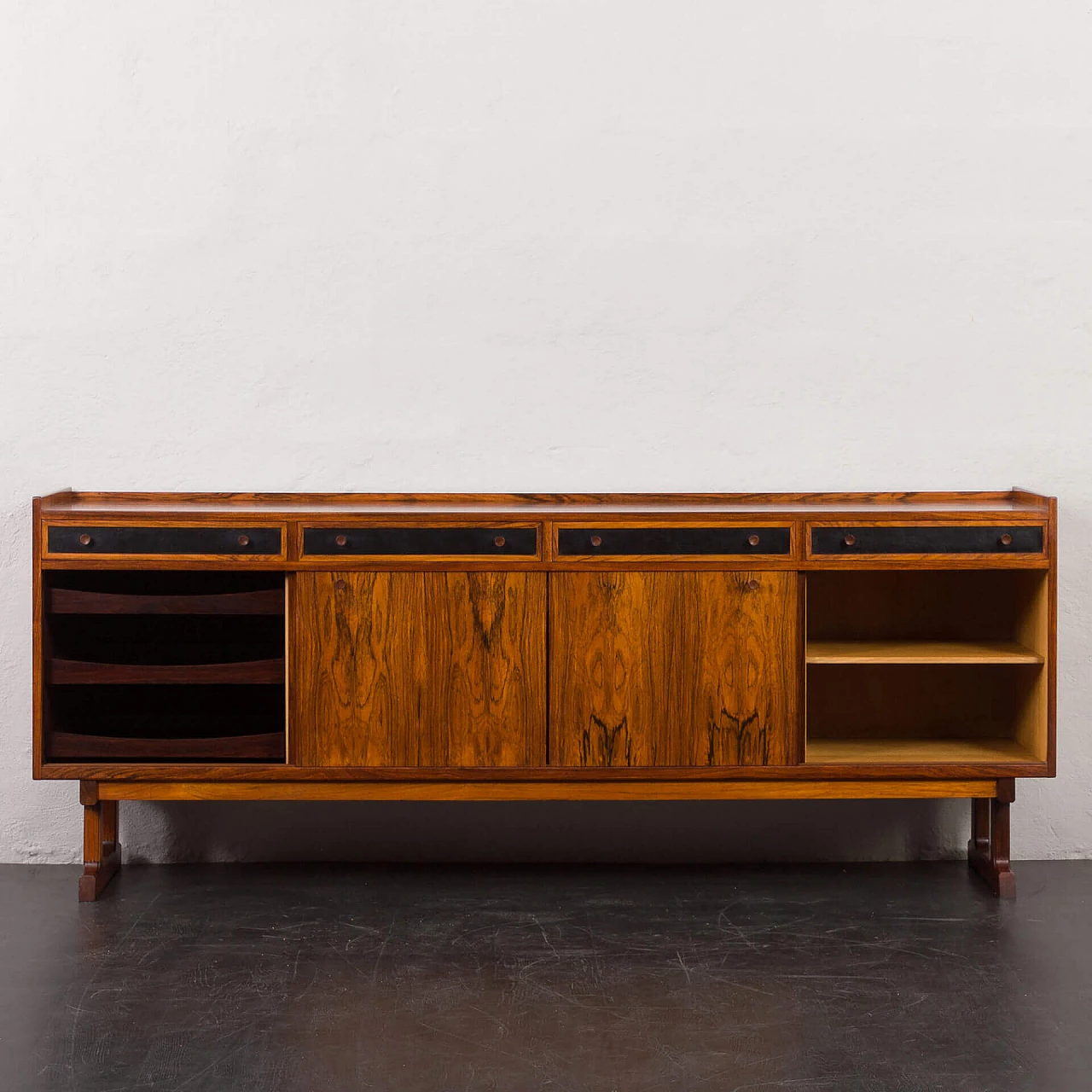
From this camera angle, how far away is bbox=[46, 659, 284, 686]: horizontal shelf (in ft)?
11.7

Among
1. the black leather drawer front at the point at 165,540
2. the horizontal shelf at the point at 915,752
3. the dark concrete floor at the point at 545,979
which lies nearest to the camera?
the dark concrete floor at the point at 545,979

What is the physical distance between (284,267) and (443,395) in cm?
67

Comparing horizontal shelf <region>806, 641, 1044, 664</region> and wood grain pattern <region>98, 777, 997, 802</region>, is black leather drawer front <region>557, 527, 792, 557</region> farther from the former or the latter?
wood grain pattern <region>98, 777, 997, 802</region>

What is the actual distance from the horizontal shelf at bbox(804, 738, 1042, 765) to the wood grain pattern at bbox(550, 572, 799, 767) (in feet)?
0.74

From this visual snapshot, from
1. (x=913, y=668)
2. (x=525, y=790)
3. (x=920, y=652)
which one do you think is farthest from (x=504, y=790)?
(x=913, y=668)

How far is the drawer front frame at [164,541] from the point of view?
3514 mm

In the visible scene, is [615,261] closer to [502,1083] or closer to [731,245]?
[731,245]

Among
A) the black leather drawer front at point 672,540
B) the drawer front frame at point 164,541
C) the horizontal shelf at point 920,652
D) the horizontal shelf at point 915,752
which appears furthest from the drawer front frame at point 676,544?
the drawer front frame at point 164,541

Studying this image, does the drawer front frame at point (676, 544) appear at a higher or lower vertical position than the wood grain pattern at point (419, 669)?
higher

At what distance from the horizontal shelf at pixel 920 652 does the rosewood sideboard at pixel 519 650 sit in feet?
0.07

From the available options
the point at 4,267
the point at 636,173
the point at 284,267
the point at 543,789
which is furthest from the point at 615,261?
the point at 4,267

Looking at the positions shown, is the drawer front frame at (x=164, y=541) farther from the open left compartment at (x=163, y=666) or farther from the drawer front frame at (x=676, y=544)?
the drawer front frame at (x=676, y=544)

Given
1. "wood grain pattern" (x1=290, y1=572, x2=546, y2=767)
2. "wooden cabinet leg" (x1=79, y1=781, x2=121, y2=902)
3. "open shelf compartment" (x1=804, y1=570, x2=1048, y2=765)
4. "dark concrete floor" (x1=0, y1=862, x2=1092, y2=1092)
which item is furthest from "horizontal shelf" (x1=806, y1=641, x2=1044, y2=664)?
"wooden cabinet leg" (x1=79, y1=781, x2=121, y2=902)

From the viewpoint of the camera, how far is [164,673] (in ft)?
11.8
